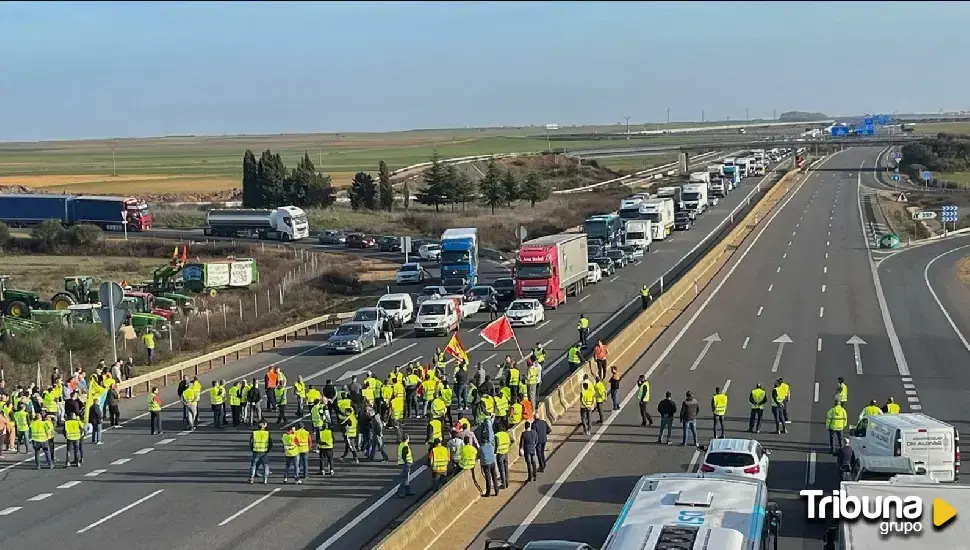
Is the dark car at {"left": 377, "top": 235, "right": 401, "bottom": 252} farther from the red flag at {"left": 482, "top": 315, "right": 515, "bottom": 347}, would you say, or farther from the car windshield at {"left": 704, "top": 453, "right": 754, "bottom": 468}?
the car windshield at {"left": 704, "top": 453, "right": 754, "bottom": 468}

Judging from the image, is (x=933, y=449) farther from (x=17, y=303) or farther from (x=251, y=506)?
(x=17, y=303)

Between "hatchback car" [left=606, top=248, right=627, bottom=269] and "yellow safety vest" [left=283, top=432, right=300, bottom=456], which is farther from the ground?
"yellow safety vest" [left=283, top=432, right=300, bottom=456]

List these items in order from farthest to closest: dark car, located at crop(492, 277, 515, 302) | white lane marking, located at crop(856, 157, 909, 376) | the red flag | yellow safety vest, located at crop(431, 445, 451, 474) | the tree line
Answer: the tree line
dark car, located at crop(492, 277, 515, 302)
white lane marking, located at crop(856, 157, 909, 376)
the red flag
yellow safety vest, located at crop(431, 445, 451, 474)

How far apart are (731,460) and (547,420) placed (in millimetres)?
8055

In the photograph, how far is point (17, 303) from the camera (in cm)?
5159

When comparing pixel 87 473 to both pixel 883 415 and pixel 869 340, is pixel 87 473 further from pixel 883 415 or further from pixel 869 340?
pixel 869 340

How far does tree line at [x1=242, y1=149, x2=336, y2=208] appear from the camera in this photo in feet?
396

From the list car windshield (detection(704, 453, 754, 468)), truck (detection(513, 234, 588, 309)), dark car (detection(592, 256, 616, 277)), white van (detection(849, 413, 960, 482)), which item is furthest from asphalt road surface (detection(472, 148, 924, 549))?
dark car (detection(592, 256, 616, 277))

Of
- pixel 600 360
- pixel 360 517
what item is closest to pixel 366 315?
pixel 600 360

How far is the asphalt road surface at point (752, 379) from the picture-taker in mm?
21562

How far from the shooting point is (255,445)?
77.9 ft

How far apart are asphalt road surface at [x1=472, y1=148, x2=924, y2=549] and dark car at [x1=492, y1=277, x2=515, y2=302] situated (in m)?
8.09

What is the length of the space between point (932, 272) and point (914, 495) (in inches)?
2148

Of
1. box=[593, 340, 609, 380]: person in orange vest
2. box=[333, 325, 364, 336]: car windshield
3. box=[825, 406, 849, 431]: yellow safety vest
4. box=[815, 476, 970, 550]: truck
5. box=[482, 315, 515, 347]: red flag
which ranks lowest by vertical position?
box=[333, 325, 364, 336]: car windshield
